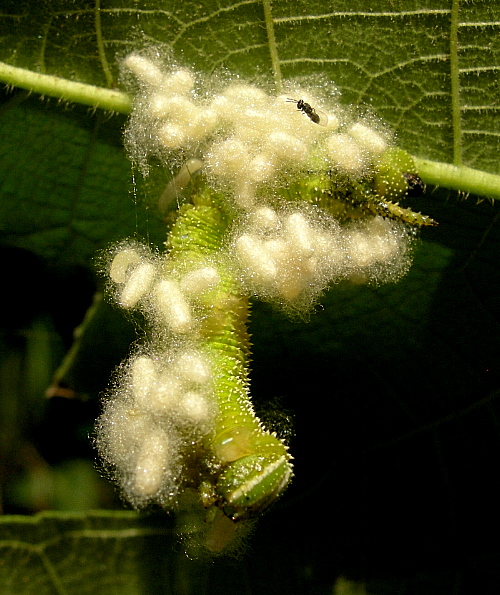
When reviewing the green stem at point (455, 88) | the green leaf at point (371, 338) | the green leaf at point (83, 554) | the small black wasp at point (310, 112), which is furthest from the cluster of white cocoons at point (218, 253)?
the green leaf at point (83, 554)

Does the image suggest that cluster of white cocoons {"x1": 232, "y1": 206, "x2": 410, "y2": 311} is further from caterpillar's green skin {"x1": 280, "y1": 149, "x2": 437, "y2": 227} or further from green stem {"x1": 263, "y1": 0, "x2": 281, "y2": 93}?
green stem {"x1": 263, "y1": 0, "x2": 281, "y2": 93}

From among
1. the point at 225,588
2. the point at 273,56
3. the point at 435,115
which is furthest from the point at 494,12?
the point at 225,588

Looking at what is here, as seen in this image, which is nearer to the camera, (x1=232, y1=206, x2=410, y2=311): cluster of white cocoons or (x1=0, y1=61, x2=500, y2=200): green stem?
(x1=232, y1=206, x2=410, y2=311): cluster of white cocoons

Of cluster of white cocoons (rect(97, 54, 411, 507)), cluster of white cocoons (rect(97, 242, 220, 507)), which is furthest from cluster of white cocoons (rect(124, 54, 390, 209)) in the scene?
cluster of white cocoons (rect(97, 242, 220, 507))

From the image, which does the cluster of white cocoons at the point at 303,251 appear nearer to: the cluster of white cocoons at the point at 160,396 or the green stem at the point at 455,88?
the cluster of white cocoons at the point at 160,396

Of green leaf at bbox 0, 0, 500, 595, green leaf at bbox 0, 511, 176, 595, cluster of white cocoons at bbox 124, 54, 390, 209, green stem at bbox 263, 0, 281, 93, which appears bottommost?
green leaf at bbox 0, 511, 176, 595
